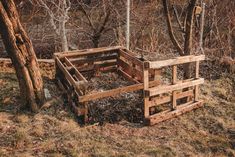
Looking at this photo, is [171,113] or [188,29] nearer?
[171,113]

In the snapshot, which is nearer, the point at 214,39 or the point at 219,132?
the point at 219,132

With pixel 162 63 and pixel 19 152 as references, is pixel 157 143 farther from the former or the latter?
pixel 19 152

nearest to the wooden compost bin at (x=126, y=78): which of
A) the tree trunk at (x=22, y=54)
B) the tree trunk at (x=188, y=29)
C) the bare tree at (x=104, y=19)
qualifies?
the tree trunk at (x=188, y=29)

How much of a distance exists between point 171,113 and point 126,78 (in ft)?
5.29

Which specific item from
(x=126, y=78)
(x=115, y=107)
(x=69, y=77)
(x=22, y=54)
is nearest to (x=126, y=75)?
(x=126, y=78)

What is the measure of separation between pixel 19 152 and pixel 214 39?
22.8ft

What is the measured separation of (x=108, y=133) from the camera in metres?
5.64

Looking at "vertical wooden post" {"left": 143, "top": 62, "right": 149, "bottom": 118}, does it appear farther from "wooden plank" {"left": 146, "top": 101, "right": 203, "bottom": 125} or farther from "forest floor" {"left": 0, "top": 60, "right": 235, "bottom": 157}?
"forest floor" {"left": 0, "top": 60, "right": 235, "bottom": 157}

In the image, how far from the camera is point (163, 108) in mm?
6523

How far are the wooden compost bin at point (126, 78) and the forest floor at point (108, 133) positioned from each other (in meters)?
0.19

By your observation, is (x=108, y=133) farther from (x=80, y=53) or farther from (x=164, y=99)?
(x=80, y=53)

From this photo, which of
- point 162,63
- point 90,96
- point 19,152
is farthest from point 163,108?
point 19,152

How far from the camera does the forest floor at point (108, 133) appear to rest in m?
5.15

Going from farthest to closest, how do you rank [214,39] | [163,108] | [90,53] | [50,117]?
1. [214,39]
2. [90,53]
3. [163,108]
4. [50,117]
